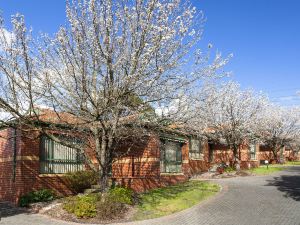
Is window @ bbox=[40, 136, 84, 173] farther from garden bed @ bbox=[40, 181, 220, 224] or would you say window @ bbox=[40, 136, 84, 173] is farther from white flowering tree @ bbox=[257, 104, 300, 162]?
white flowering tree @ bbox=[257, 104, 300, 162]

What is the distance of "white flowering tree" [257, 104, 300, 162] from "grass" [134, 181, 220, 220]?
27100 mm

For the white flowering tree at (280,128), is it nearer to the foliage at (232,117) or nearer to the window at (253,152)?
the window at (253,152)

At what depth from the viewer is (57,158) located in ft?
67.8

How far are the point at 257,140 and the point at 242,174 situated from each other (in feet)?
26.4

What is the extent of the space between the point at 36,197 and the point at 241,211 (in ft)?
29.0

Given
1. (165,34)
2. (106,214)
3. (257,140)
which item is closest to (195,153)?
(257,140)

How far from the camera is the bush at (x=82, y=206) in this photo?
599 inches

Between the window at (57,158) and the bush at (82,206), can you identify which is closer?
the bush at (82,206)

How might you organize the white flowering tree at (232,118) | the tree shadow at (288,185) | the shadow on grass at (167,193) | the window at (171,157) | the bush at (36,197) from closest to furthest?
1. the bush at (36,197)
2. the shadow on grass at (167,193)
3. the tree shadow at (288,185)
4. the window at (171,157)
5. the white flowering tree at (232,118)

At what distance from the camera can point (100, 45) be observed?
13.7m

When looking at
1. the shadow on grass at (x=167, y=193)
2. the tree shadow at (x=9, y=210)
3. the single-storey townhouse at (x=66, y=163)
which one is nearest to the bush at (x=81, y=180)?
the single-storey townhouse at (x=66, y=163)

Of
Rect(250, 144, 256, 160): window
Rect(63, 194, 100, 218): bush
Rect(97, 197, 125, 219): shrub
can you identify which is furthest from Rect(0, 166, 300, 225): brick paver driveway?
Rect(250, 144, 256, 160): window

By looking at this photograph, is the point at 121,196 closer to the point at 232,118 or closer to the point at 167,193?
the point at 167,193

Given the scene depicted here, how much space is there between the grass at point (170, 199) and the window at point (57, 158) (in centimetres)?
403
